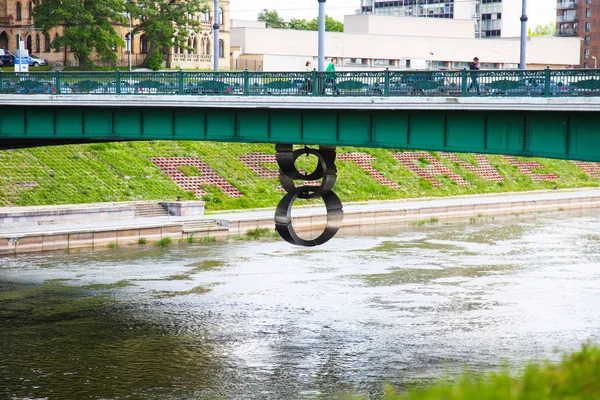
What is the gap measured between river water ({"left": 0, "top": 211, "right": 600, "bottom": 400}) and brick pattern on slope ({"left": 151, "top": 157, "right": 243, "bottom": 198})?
9.17 meters

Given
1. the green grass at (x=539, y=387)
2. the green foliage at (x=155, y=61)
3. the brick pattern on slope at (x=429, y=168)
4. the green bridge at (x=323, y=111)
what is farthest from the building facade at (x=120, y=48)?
the green grass at (x=539, y=387)

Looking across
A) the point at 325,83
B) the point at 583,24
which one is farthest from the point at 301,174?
the point at 583,24

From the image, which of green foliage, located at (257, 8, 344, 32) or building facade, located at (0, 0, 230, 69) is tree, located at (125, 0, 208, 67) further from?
green foliage, located at (257, 8, 344, 32)

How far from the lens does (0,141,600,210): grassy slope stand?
46125mm

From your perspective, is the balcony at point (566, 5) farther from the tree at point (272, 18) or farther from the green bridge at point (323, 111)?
the green bridge at point (323, 111)

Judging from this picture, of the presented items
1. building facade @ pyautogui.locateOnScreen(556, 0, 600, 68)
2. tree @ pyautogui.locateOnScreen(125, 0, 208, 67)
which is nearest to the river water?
tree @ pyautogui.locateOnScreen(125, 0, 208, 67)

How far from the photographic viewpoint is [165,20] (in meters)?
77.6

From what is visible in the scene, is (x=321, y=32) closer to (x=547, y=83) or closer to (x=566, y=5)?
(x=547, y=83)

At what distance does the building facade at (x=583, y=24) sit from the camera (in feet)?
401

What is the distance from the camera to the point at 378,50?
8244 cm

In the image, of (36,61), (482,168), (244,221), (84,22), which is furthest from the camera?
(36,61)

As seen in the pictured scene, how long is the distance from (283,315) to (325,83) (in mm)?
6582

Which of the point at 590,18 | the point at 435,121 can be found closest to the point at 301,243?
the point at 435,121

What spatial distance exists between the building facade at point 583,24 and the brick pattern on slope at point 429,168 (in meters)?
62.7
